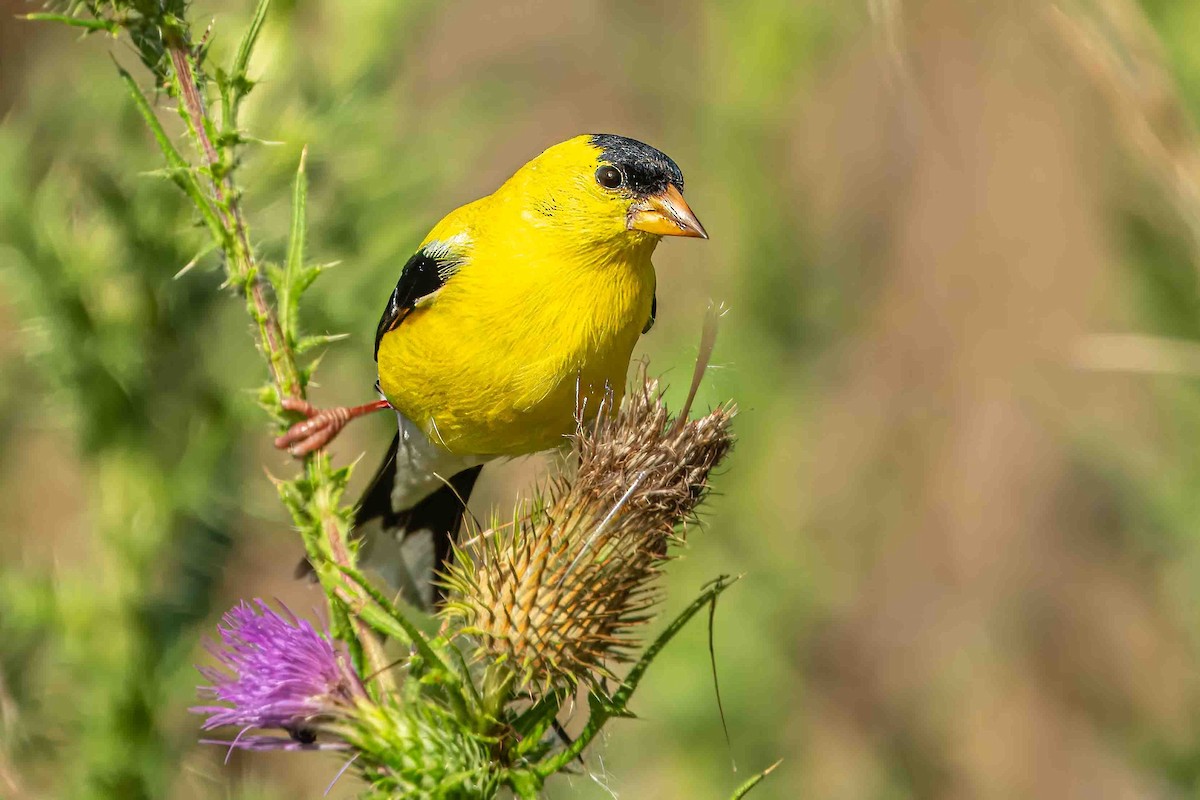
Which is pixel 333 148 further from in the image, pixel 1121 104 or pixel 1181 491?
pixel 1181 491

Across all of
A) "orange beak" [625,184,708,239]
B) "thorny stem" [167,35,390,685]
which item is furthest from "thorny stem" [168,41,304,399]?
"orange beak" [625,184,708,239]

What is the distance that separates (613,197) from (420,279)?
470 mm

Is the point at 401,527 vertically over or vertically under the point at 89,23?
under

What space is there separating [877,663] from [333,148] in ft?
A: 10.5

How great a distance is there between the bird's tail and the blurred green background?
50 centimetres

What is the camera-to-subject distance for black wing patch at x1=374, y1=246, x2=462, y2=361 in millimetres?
2303

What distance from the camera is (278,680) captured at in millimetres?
1594

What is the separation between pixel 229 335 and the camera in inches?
132

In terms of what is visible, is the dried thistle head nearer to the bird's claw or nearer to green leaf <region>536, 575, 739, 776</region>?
green leaf <region>536, 575, 739, 776</region>

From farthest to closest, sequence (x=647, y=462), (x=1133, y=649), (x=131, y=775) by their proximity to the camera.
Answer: (x=1133, y=649) < (x=131, y=775) < (x=647, y=462)

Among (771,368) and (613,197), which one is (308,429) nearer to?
(613,197)

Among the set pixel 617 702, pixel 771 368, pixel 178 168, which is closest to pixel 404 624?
pixel 617 702

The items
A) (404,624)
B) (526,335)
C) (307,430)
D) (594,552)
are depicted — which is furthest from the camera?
(526,335)

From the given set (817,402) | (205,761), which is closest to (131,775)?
(205,761)
